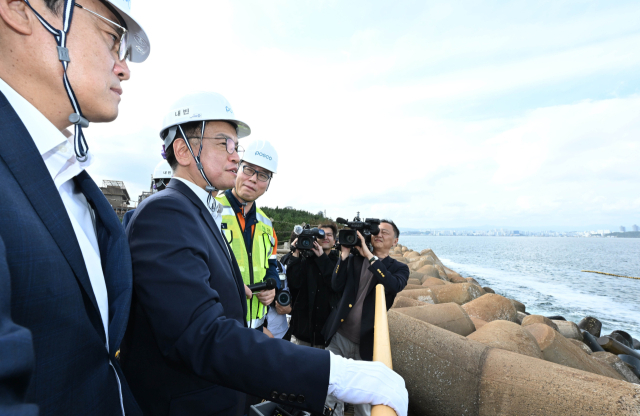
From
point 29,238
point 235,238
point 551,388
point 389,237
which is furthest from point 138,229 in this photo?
point 389,237

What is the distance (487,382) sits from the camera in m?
2.77

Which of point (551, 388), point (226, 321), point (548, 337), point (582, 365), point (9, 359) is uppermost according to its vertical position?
point (9, 359)

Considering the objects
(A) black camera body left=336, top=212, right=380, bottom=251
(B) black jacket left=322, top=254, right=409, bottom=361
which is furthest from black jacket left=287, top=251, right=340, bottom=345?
(A) black camera body left=336, top=212, right=380, bottom=251

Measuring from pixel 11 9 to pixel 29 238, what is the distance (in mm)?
697

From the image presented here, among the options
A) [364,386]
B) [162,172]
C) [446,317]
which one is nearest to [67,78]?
[364,386]

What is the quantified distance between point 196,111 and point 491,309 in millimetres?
8519

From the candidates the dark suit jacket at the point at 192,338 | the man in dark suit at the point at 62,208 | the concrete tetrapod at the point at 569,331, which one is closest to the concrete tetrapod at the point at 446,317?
the dark suit jacket at the point at 192,338

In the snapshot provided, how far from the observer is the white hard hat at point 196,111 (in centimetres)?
188

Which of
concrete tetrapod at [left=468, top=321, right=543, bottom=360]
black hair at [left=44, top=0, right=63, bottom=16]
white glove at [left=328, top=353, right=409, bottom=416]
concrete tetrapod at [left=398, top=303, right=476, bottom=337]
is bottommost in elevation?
concrete tetrapod at [left=398, top=303, right=476, bottom=337]

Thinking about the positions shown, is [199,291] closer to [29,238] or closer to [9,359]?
[29,238]

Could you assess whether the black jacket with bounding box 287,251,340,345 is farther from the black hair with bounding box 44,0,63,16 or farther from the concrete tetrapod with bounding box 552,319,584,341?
the concrete tetrapod with bounding box 552,319,584,341

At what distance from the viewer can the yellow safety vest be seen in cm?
306

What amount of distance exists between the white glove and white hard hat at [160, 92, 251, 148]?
61.3 inches

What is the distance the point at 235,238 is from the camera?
3.10 meters
